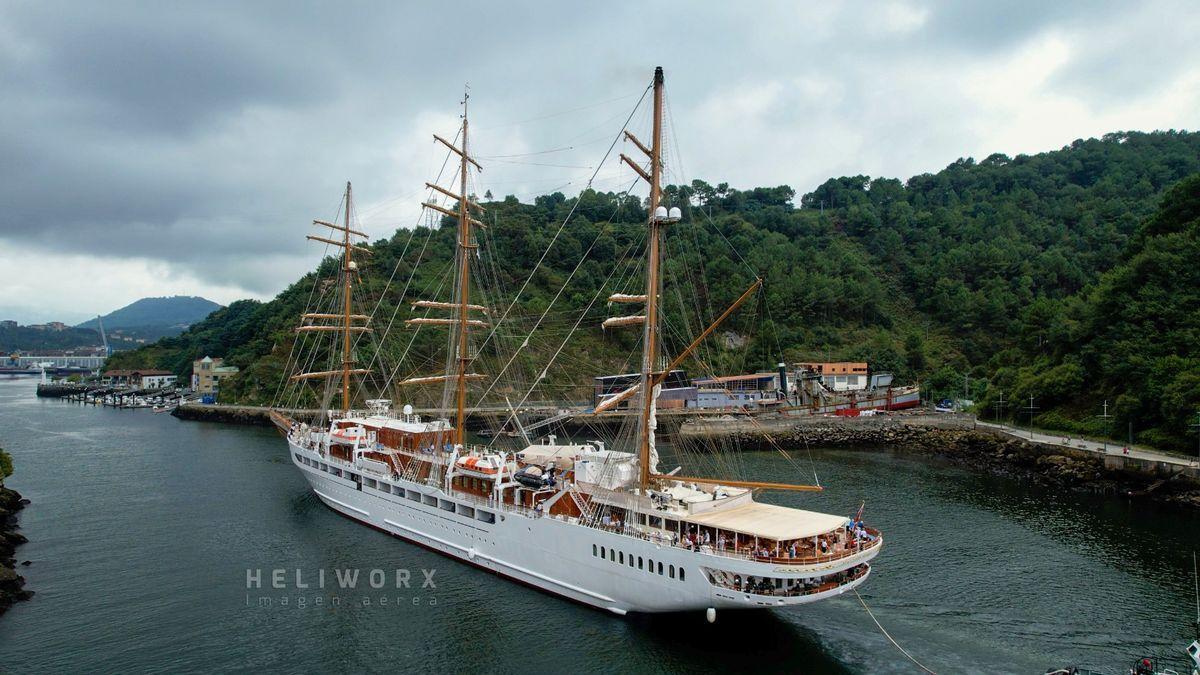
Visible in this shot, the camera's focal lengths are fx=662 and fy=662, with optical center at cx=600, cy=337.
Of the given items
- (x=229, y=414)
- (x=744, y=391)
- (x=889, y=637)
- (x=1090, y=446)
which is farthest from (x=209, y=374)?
(x=1090, y=446)

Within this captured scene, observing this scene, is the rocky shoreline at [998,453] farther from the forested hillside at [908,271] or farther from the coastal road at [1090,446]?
the forested hillside at [908,271]

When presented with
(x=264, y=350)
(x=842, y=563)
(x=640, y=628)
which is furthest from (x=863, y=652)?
(x=264, y=350)

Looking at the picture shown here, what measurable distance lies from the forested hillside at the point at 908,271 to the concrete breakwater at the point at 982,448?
20.5ft

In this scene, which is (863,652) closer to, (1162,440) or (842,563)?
(842,563)

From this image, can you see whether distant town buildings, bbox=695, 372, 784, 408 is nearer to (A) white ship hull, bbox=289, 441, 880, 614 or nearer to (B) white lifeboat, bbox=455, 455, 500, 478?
(A) white ship hull, bbox=289, 441, 880, 614

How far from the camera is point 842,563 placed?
19.4 meters

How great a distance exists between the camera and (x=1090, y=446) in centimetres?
4447

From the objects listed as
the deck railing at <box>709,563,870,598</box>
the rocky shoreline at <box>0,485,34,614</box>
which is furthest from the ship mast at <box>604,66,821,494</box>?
the rocky shoreline at <box>0,485,34,614</box>

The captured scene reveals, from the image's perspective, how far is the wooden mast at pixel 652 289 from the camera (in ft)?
76.3

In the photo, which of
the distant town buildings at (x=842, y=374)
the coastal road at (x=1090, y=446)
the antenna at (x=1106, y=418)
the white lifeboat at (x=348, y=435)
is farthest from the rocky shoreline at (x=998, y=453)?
the white lifeboat at (x=348, y=435)

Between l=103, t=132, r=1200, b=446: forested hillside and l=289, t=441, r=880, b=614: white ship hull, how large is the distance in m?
33.8

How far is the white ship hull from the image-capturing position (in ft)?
64.6

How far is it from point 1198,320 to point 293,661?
57235mm

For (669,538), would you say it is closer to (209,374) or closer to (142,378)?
(209,374)
